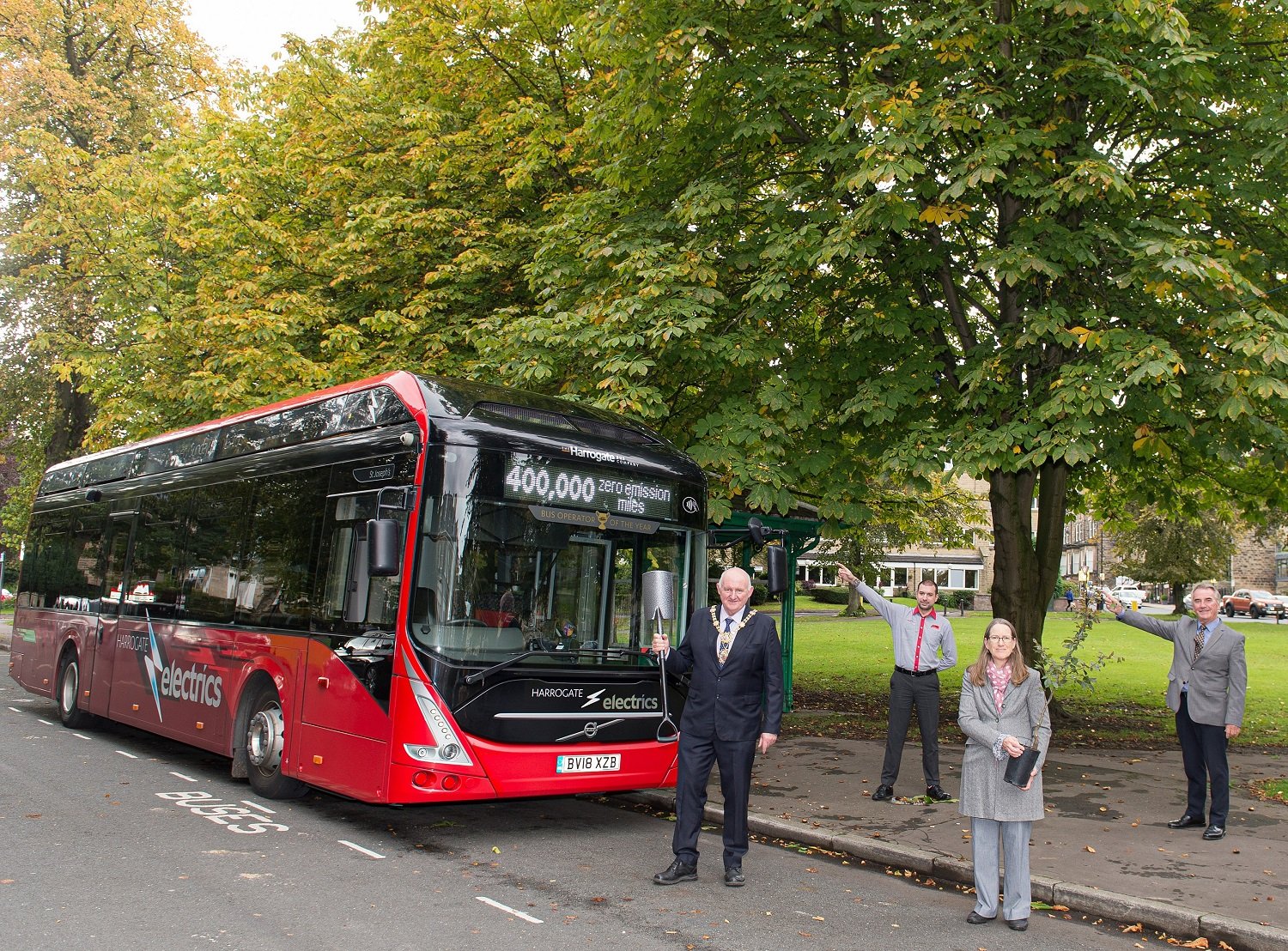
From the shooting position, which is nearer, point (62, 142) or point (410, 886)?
point (410, 886)

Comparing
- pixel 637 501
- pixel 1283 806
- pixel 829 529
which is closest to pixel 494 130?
pixel 829 529

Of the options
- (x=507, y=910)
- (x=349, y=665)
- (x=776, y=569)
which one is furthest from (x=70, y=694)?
(x=776, y=569)

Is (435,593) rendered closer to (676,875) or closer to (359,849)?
(359,849)

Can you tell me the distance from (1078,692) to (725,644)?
1675cm

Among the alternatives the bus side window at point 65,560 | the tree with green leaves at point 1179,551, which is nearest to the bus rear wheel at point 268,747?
the bus side window at point 65,560

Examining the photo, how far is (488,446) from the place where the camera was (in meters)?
7.42

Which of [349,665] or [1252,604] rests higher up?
[1252,604]

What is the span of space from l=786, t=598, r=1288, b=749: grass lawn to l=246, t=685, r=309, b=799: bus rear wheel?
6495 mm

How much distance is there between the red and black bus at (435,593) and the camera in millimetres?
7113

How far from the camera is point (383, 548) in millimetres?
6852

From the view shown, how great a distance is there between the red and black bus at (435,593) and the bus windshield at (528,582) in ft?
0.04

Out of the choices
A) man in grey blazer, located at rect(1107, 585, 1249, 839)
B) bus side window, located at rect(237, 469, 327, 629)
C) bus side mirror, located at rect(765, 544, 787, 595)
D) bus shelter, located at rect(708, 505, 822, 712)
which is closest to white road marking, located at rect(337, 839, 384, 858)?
bus side window, located at rect(237, 469, 327, 629)

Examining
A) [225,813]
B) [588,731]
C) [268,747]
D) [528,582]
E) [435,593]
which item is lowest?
[225,813]

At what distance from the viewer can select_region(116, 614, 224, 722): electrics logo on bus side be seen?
32.1ft
